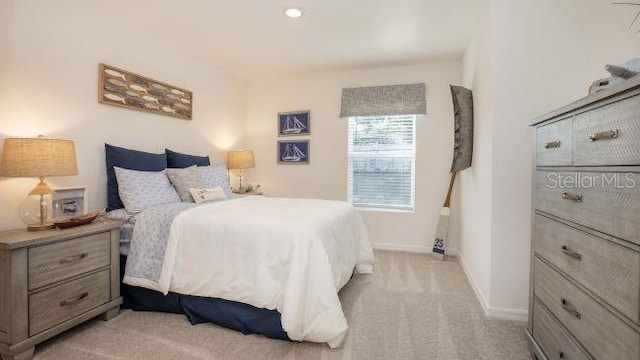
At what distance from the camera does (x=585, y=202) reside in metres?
1.19

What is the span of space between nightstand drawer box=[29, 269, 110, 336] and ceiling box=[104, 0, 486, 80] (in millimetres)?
2140

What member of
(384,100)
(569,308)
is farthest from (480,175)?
(384,100)

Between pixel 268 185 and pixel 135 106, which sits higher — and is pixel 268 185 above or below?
below

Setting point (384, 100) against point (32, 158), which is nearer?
point (32, 158)

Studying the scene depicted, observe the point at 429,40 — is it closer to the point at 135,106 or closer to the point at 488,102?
the point at 488,102

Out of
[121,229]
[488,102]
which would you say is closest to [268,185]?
[121,229]

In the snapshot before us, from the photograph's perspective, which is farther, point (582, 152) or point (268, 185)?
point (268, 185)

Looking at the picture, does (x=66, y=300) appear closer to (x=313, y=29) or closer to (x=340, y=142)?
(x=313, y=29)

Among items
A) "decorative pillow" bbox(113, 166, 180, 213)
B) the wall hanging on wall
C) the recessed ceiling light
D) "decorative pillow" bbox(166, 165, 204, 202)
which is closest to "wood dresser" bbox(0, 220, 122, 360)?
"decorative pillow" bbox(113, 166, 180, 213)

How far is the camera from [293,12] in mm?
2627

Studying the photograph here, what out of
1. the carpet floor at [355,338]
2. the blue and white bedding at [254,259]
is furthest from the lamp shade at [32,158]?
the carpet floor at [355,338]

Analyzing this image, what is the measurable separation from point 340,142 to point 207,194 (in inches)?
79.8

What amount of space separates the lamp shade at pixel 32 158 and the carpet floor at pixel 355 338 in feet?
3.34

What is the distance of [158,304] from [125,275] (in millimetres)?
316
